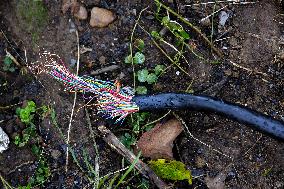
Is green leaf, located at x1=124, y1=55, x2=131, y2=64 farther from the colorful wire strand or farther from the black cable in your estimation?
the black cable

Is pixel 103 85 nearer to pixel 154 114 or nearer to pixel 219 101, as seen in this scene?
pixel 154 114

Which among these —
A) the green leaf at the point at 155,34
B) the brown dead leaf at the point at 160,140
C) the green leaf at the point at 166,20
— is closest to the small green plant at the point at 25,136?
the brown dead leaf at the point at 160,140

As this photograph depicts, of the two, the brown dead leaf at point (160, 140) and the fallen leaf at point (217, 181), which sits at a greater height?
the brown dead leaf at point (160, 140)

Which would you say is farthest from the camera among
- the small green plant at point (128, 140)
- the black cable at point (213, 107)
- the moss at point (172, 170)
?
the small green plant at point (128, 140)

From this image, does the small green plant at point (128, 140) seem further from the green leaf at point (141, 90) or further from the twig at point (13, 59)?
the twig at point (13, 59)

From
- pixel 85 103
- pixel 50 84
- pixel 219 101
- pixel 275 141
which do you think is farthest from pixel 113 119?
pixel 275 141

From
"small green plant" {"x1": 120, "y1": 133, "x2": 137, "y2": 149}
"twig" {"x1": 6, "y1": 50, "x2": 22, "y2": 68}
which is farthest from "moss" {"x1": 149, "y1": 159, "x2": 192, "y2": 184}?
"twig" {"x1": 6, "y1": 50, "x2": 22, "y2": 68}

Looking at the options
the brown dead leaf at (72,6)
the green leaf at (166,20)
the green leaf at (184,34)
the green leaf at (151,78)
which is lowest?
the green leaf at (151,78)
